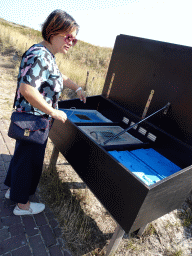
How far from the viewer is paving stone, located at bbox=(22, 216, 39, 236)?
6.90ft

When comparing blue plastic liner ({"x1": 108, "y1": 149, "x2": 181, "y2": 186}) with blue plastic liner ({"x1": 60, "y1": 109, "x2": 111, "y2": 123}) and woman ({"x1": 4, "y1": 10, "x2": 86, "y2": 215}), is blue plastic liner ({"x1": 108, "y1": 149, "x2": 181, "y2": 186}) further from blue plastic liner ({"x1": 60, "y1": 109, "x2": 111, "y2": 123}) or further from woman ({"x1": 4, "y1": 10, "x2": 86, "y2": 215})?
blue plastic liner ({"x1": 60, "y1": 109, "x2": 111, "y2": 123})

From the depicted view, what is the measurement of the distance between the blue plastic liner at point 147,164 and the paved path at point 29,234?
3.98 ft

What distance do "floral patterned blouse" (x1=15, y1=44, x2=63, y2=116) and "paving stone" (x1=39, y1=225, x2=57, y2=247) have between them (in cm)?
143

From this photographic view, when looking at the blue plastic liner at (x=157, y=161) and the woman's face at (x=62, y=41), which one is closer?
the woman's face at (x=62, y=41)

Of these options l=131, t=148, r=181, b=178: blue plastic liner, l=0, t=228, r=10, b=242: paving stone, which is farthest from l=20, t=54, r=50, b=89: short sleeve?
l=0, t=228, r=10, b=242: paving stone

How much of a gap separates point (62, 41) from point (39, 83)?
1.56ft

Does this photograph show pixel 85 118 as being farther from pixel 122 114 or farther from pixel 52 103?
pixel 52 103

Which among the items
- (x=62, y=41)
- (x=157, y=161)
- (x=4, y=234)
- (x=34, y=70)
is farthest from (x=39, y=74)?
(x=4, y=234)

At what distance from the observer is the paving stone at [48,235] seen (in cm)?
207

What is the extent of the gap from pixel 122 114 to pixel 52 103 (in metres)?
1.42

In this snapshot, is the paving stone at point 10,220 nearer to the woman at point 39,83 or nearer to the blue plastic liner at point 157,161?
the woman at point 39,83

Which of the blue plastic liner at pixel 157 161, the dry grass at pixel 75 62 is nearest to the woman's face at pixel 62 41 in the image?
the blue plastic liner at pixel 157 161

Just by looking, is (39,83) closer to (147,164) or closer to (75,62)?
(147,164)

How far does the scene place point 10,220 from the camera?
2154 millimetres
